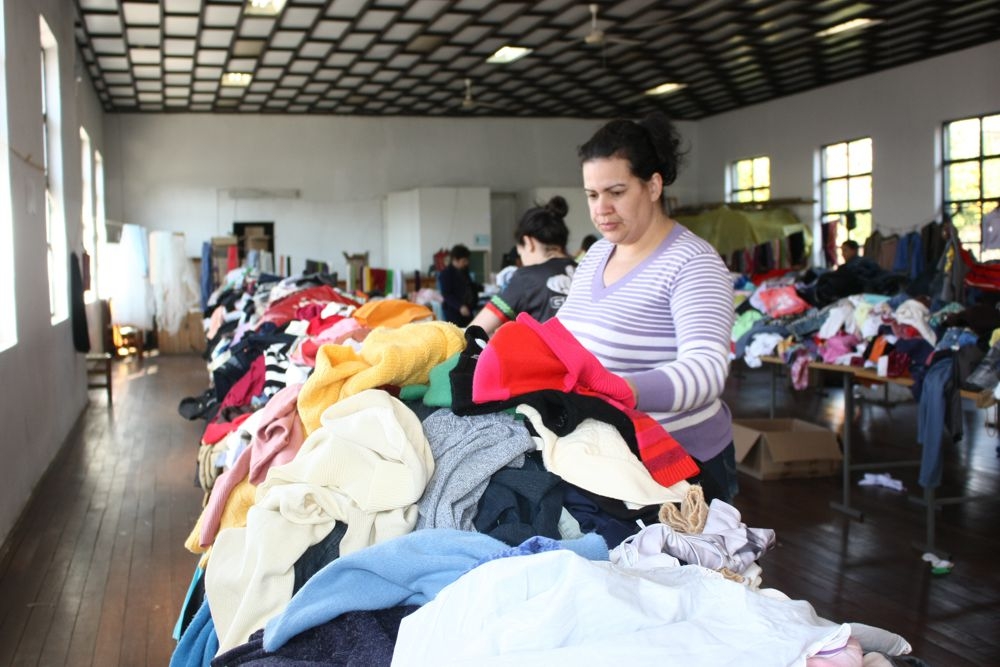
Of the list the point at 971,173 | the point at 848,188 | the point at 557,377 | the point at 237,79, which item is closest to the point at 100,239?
the point at 237,79

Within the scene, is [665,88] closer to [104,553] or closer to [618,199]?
[104,553]

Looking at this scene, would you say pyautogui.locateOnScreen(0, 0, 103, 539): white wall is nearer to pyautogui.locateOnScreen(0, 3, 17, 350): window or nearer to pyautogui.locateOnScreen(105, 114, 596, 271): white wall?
pyautogui.locateOnScreen(0, 3, 17, 350): window

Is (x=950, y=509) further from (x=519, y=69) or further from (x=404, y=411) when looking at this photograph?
(x=519, y=69)

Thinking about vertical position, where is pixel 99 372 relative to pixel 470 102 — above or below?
below

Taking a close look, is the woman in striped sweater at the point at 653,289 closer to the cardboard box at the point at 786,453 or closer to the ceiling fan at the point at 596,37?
the cardboard box at the point at 786,453

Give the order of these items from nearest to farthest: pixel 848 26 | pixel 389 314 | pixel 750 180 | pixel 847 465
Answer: pixel 389 314, pixel 847 465, pixel 848 26, pixel 750 180

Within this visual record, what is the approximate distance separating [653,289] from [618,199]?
20cm

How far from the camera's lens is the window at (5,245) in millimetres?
4641

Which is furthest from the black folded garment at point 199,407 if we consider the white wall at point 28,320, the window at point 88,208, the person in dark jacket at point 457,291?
the window at point 88,208

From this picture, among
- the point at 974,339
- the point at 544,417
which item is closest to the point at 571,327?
the point at 544,417

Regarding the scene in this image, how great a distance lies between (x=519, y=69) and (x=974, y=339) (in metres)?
8.92

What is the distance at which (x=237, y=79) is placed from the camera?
1232cm

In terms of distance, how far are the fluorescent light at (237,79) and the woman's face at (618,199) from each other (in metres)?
11.2

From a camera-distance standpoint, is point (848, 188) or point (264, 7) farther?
point (848, 188)
